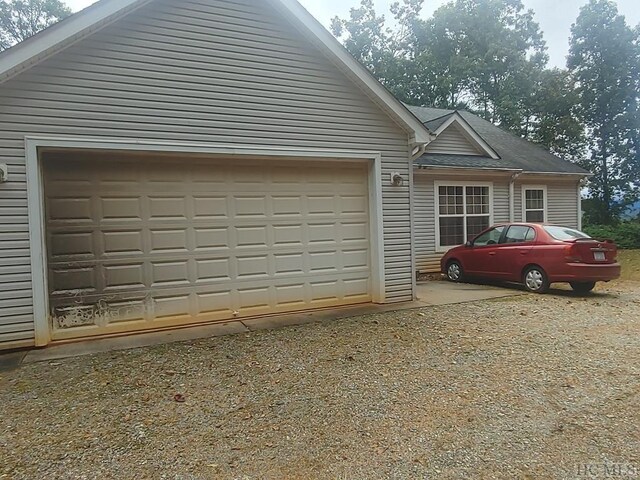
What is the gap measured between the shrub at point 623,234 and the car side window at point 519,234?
12429 mm

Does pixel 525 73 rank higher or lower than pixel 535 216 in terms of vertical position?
higher

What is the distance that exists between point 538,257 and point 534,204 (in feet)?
19.3

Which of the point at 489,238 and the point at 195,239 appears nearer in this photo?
the point at 195,239

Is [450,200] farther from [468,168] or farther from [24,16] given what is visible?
[24,16]

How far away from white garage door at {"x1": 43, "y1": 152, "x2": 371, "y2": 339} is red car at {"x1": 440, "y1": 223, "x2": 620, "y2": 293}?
3581 mm

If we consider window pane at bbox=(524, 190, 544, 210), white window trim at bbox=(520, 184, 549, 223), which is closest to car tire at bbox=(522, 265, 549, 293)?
white window trim at bbox=(520, 184, 549, 223)

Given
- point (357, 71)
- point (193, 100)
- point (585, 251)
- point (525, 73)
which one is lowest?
point (585, 251)

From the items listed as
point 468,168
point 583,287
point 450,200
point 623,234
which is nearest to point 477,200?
point 450,200

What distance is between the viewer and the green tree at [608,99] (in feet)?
76.0

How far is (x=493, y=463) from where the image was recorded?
2.79 m

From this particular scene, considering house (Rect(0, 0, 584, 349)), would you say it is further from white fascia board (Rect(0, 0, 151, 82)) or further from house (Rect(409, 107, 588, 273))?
house (Rect(409, 107, 588, 273))

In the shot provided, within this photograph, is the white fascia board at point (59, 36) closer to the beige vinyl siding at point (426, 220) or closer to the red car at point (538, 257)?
the beige vinyl siding at point (426, 220)

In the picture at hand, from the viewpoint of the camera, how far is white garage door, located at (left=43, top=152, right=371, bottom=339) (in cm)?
571

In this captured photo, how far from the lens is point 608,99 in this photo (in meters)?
23.7
